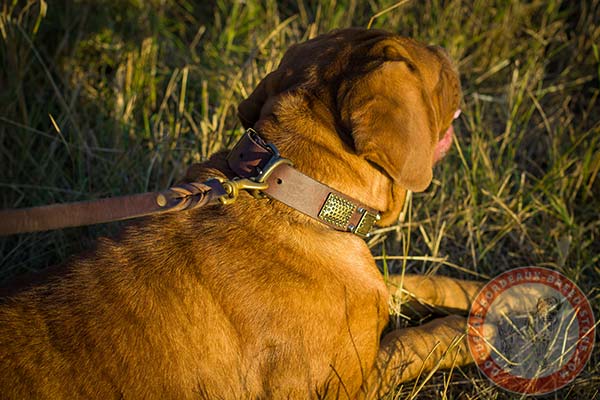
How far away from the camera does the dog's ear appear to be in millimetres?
2283

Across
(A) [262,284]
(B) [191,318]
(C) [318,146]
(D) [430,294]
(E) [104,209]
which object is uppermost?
(C) [318,146]

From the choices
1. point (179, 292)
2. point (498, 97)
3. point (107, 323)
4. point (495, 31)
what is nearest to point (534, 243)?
point (498, 97)

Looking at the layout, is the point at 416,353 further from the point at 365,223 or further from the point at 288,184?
the point at 288,184

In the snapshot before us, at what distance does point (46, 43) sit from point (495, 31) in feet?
10.6

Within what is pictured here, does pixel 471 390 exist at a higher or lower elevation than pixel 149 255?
lower

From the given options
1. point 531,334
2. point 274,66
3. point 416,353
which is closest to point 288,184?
point 416,353

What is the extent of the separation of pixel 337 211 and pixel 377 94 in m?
0.45

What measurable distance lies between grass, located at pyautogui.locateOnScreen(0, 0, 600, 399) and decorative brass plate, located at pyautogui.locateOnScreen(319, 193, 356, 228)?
0.81 metres

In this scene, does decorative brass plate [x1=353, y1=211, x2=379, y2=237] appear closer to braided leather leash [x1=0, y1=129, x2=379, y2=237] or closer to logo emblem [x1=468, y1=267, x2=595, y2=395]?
braided leather leash [x1=0, y1=129, x2=379, y2=237]

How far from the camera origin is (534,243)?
368 centimetres

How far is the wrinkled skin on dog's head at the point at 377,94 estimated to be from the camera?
7.54 feet

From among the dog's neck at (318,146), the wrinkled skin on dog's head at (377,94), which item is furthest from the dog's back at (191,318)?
the wrinkled skin on dog's head at (377,94)

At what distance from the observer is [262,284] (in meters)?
2.31

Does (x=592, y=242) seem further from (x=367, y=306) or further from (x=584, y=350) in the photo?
(x=367, y=306)
